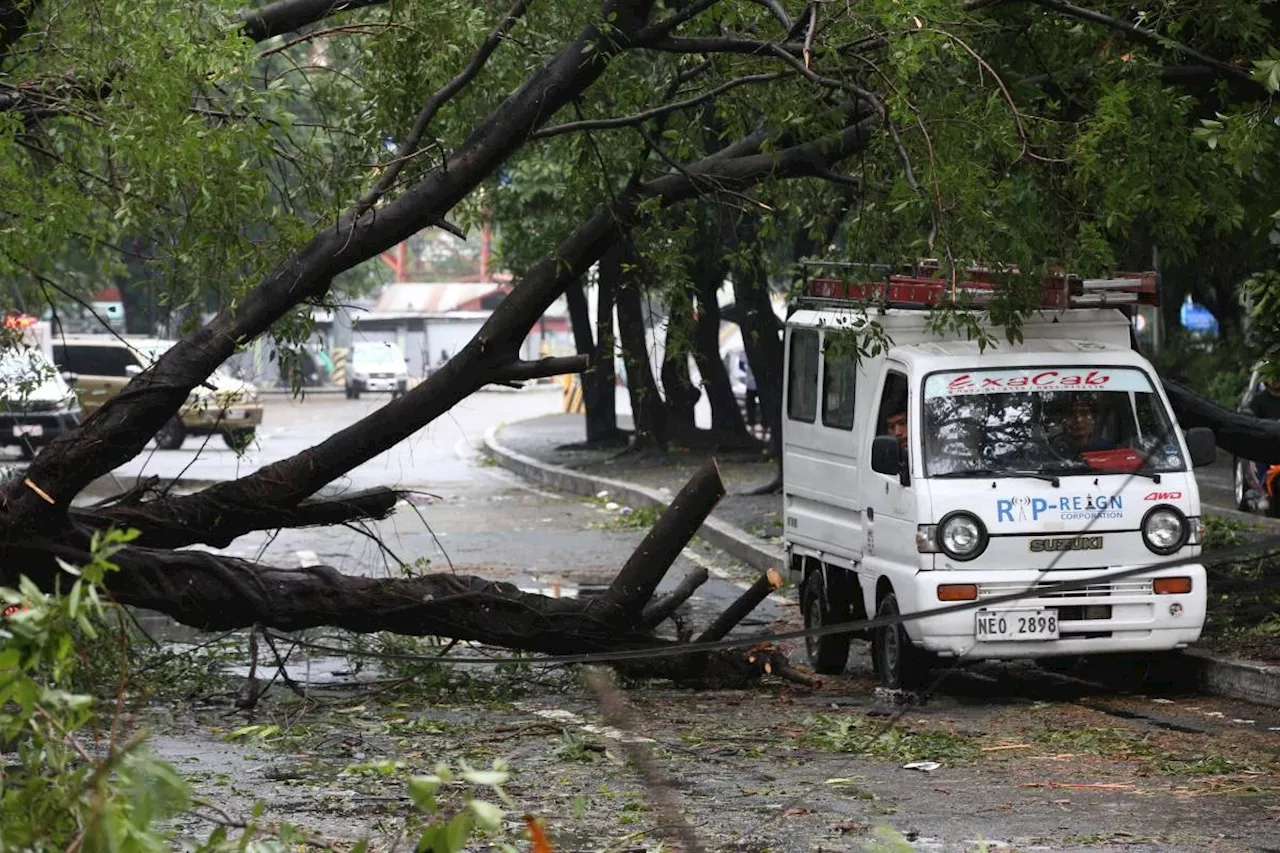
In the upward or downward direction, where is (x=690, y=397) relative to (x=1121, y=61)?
downward

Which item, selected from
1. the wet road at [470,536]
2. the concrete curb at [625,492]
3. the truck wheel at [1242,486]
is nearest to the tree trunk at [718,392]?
the concrete curb at [625,492]

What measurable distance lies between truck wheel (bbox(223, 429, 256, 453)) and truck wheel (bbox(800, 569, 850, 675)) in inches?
139

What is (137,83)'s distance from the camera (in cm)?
976

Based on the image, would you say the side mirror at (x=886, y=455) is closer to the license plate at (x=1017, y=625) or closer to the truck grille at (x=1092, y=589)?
the truck grille at (x=1092, y=589)

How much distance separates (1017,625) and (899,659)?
0.76 meters

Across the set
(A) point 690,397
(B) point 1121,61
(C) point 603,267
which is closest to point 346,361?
(A) point 690,397

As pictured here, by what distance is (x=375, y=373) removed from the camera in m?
61.1

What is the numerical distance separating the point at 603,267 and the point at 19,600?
1942cm

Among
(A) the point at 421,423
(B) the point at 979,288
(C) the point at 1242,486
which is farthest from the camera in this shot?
(C) the point at 1242,486

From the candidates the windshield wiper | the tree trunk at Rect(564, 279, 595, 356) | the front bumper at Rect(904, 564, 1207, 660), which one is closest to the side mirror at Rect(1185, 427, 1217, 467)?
the front bumper at Rect(904, 564, 1207, 660)

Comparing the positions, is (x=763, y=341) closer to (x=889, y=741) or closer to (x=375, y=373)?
(x=889, y=741)

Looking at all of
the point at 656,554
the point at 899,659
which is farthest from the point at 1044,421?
the point at 656,554

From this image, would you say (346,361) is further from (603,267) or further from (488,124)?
(488,124)

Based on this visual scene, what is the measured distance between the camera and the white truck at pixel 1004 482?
10352 mm
